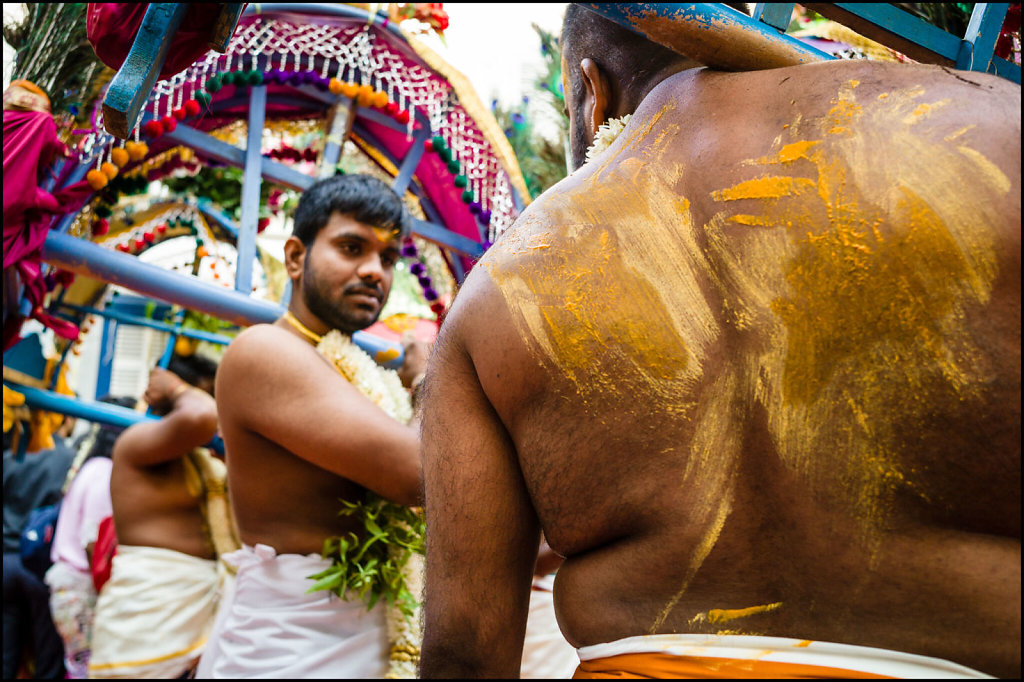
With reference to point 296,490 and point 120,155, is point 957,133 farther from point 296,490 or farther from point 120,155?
point 120,155

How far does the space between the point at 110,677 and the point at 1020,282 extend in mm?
4118

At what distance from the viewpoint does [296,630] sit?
2.45 metres

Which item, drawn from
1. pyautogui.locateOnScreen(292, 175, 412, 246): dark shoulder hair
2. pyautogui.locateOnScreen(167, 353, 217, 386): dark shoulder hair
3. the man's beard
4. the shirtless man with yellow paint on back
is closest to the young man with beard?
the man's beard

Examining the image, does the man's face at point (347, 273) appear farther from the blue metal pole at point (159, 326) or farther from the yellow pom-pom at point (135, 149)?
the blue metal pole at point (159, 326)

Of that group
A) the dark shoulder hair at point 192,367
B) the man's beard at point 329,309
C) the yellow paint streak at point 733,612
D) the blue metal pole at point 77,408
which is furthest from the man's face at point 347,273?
the dark shoulder hair at point 192,367

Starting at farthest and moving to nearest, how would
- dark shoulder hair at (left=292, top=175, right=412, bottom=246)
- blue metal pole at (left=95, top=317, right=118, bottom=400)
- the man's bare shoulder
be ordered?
blue metal pole at (left=95, top=317, right=118, bottom=400) < dark shoulder hair at (left=292, top=175, right=412, bottom=246) < the man's bare shoulder

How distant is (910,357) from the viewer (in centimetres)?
98

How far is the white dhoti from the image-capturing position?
123 inches

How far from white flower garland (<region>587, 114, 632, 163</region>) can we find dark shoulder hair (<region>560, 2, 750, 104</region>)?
0.07m

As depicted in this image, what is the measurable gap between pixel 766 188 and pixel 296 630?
199cm

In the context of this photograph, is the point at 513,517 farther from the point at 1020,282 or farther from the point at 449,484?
the point at 1020,282

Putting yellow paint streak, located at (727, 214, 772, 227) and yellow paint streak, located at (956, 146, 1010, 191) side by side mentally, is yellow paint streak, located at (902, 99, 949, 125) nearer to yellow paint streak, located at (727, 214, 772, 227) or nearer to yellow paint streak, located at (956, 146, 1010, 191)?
yellow paint streak, located at (956, 146, 1010, 191)

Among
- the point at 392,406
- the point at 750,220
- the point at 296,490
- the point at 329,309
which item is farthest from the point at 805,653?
the point at 329,309

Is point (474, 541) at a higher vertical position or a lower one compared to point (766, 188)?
lower
